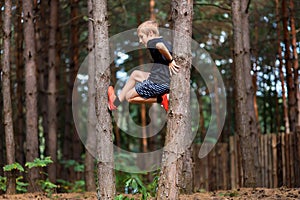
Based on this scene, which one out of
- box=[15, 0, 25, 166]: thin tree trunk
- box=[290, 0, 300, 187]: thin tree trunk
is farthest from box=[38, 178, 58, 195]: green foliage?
box=[290, 0, 300, 187]: thin tree trunk

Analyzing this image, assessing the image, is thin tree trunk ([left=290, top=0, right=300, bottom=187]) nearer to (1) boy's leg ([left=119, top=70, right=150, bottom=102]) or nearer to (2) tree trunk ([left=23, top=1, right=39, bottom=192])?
(1) boy's leg ([left=119, top=70, right=150, bottom=102])

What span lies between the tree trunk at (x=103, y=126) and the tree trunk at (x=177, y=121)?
30.1 inches

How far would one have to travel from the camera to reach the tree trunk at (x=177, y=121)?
5793mm

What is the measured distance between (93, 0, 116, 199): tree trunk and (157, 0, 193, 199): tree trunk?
76 cm

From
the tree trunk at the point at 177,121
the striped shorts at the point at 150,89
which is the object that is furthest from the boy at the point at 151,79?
the tree trunk at the point at 177,121

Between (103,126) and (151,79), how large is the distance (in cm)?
98

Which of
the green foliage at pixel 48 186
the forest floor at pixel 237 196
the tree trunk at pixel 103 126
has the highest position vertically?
the tree trunk at pixel 103 126

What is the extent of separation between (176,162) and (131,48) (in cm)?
1124

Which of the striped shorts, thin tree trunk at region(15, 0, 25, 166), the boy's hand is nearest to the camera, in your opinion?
the boy's hand

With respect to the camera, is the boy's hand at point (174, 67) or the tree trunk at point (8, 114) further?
the tree trunk at point (8, 114)

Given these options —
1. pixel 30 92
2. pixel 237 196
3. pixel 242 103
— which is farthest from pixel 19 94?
pixel 237 196

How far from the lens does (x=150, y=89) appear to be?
690 cm

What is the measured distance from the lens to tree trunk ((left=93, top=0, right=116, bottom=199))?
6.32 meters

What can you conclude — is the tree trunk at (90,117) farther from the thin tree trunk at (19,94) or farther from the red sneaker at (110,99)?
the red sneaker at (110,99)
